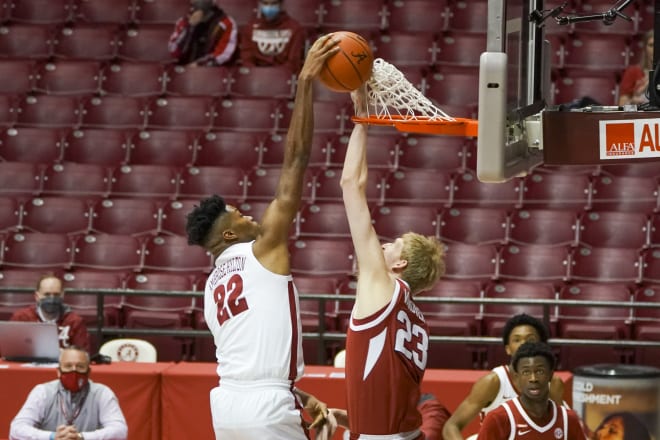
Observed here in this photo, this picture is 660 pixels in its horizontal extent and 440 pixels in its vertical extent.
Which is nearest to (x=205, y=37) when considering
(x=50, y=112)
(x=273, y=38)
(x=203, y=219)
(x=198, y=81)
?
(x=198, y=81)

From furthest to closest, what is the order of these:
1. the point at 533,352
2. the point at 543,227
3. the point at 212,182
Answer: the point at 212,182, the point at 543,227, the point at 533,352

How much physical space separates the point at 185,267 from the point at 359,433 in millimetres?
6025

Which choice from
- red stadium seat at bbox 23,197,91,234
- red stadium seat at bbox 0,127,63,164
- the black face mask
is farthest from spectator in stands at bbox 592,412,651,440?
red stadium seat at bbox 0,127,63,164

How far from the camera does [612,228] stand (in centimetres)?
1015

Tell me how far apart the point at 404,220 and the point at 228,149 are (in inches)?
81.6

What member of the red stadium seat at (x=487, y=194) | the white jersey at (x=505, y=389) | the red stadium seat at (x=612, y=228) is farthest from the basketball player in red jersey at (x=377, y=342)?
the red stadium seat at (x=487, y=194)

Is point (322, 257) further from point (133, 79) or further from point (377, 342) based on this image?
point (377, 342)

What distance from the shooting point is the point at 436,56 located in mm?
12531

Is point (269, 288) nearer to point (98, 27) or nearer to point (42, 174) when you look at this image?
point (42, 174)

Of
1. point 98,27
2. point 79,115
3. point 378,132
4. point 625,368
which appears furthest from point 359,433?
point 98,27

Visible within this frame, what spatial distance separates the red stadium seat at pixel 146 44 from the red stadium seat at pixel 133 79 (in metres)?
0.48

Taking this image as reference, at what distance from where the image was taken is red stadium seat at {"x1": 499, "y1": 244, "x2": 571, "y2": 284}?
9758 millimetres

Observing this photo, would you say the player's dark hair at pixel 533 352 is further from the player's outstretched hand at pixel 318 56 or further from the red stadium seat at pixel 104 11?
the red stadium seat at pixel 104 11

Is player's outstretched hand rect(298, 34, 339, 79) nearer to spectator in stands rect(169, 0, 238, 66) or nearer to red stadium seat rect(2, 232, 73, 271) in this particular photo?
red stadium seat rect(2, 232, 73, 271)
